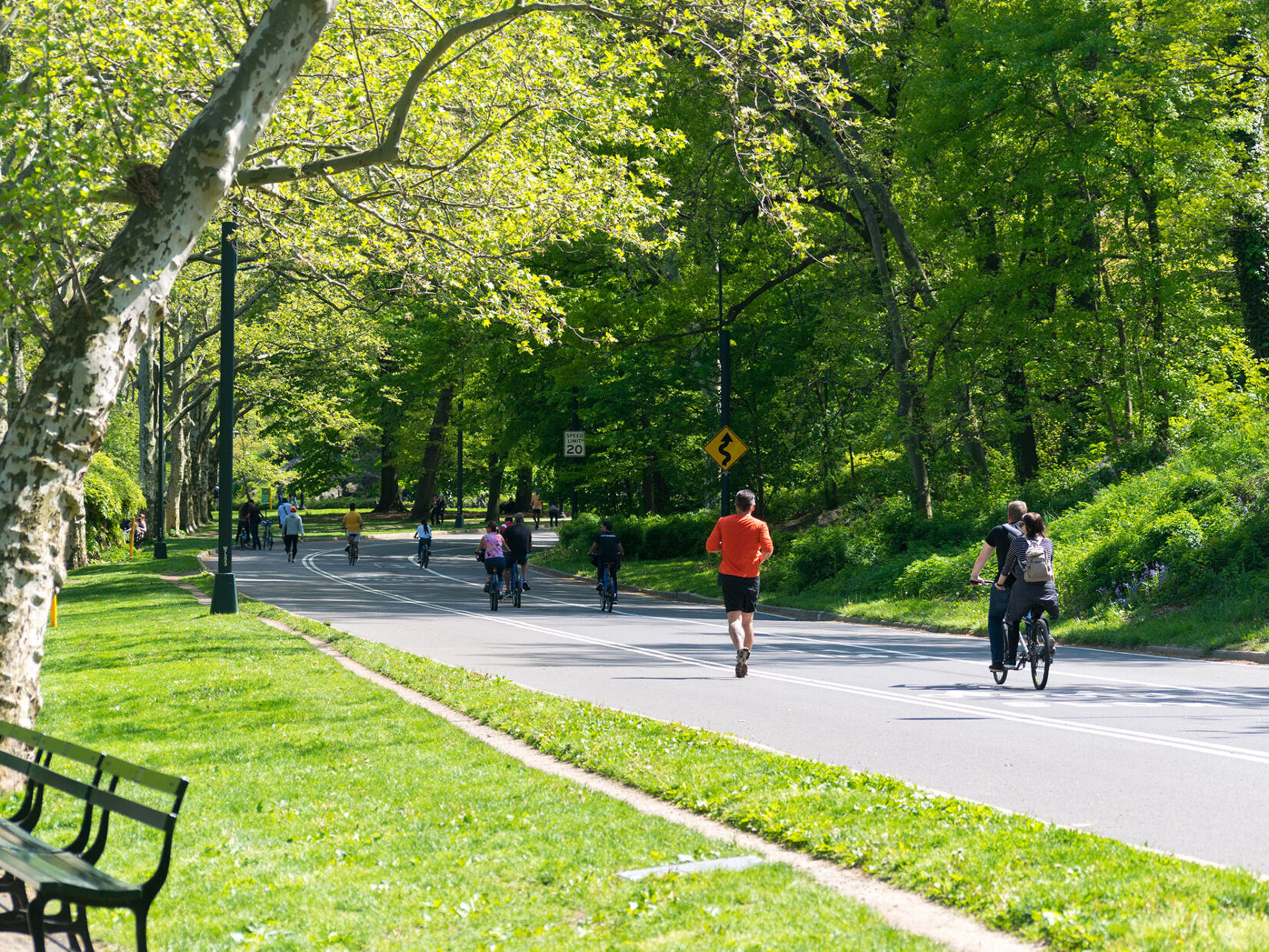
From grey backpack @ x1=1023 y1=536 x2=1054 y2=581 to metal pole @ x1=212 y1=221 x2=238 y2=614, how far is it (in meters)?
13.1

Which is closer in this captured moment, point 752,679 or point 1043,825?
point 1043,825

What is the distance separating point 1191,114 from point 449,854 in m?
20.7

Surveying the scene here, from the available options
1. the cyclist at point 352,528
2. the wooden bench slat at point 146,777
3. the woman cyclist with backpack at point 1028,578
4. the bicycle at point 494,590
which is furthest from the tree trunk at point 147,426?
the wooden bench slat at point 146,777

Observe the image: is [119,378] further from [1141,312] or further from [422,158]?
[1141,312]

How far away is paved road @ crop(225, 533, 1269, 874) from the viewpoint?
746 centimetres

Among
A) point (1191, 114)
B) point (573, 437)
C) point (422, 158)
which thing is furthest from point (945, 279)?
point (422, 158)

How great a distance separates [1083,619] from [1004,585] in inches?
268

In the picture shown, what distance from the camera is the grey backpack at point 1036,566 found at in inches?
497

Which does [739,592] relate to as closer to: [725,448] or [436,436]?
[725,448]

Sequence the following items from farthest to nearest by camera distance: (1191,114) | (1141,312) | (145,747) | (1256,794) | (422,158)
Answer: (1141,312)
(1191,114)
(422,158)
(145,747)
(1256,794)

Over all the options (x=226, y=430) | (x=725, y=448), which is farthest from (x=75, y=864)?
(x=725, y=448)

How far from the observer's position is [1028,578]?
12.6 metres

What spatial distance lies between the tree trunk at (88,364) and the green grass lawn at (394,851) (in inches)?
60.9

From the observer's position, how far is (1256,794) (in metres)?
7.47
